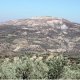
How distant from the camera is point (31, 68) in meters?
71.9

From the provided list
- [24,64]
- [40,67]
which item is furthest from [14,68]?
[40,67]

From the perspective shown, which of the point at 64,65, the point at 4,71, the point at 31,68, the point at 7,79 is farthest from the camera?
the point at 64,65

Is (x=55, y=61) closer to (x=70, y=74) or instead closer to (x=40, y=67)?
(x=40, y=67)

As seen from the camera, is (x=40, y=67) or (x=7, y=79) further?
(x=40, y=67)

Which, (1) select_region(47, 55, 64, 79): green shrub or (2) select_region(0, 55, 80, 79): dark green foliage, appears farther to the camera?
(1) select_region(47, 55, 64, 79): green shrub

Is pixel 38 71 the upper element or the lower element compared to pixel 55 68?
upper

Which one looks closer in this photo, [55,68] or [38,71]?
[38,71]

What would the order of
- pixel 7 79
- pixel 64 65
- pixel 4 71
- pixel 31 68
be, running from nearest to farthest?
pixel 7 79 → pixel 4 71 → pixel 31 68 → pixel 64 65

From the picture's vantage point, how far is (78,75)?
68.6 m

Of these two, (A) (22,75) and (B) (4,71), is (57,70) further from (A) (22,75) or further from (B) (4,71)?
(B) (4,71)

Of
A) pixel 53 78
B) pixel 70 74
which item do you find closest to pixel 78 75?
pixel 70 74

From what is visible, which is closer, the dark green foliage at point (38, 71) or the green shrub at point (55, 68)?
the dark green foliage at point (38, 71)

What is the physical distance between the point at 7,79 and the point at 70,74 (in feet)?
56.7

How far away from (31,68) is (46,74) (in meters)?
4.31
